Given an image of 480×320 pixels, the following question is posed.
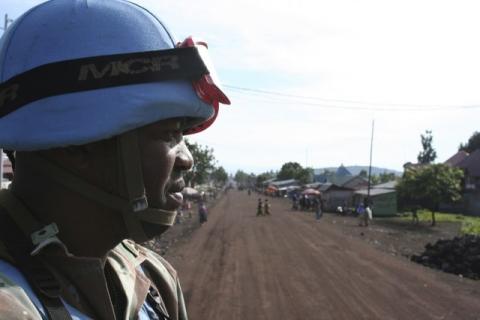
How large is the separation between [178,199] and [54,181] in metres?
0.35

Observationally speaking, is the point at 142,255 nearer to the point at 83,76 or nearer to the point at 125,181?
the point at 125,181

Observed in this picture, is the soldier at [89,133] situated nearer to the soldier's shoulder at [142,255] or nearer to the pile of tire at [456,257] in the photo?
the soldier's shoulder at [142,255]

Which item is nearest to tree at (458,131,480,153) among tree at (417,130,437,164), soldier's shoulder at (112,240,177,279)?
tree at (417,130,437,164)

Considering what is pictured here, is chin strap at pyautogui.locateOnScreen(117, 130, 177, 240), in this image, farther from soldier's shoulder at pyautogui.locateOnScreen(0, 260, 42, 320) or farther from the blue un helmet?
soldier's shoulder at pyautogui.locateOnScreen(0, 260, 42, 320)

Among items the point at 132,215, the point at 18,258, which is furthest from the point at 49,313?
the point at 132,215

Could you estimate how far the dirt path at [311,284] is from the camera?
11891 millimetres

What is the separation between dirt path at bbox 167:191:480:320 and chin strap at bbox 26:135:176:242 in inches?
407

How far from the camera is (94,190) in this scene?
4.44ft

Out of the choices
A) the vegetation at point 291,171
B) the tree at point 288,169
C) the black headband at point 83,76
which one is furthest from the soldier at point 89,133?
the tree at point 288,169

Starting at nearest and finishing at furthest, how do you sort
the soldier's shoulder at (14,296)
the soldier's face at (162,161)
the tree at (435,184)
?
the soldier's shoulder at (14,296) < the soldier's face at (162,161) < the tree at (435,184)

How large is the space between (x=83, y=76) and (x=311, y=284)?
1423 centimetres

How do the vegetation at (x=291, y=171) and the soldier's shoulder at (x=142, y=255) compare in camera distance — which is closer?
the soldier's shoulder at (x=142, y=255)

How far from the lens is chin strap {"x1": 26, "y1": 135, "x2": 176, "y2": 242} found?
1.34 meters

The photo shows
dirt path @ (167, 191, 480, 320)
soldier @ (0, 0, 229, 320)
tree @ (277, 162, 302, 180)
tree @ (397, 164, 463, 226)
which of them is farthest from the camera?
tree @ (277, 162, 302, 180)
